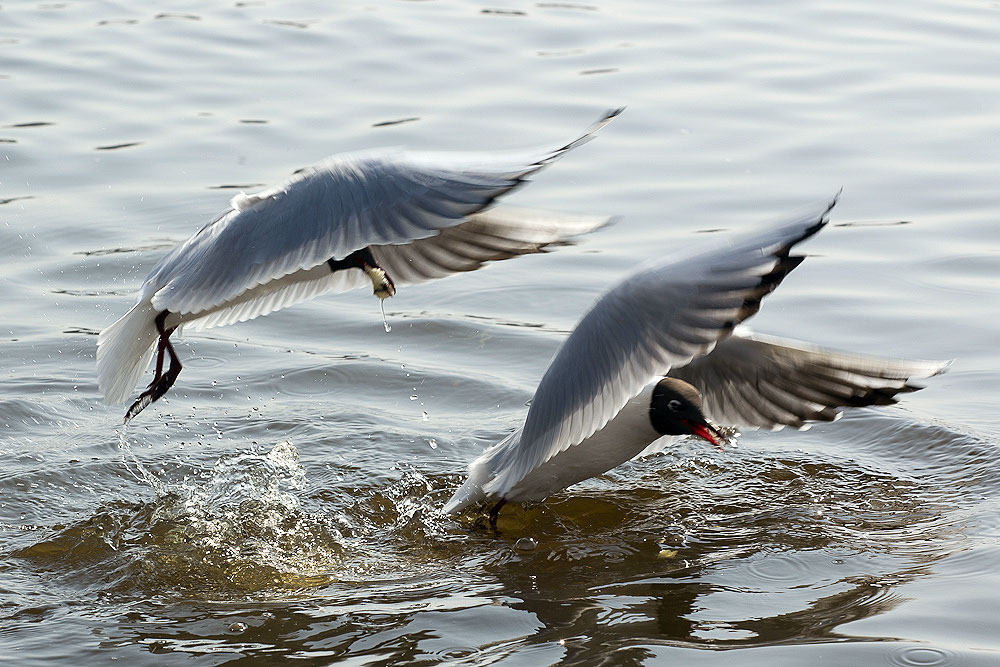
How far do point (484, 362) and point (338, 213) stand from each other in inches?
86.7

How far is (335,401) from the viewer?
21.8ft

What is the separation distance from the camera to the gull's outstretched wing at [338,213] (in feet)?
15.8

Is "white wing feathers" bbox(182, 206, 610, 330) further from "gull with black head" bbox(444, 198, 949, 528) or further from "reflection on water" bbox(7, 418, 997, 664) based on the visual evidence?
"reflection on water" bbox(7, 418, 997, 664)

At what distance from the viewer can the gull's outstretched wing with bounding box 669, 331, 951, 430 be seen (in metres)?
5.44

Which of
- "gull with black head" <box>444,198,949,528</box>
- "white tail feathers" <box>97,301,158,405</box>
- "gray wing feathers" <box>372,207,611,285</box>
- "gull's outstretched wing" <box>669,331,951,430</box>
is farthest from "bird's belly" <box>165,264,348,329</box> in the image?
"gull's outstretched wing" <box>669,331,951,430</box>

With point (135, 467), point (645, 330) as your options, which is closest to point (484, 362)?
point (135, 467)

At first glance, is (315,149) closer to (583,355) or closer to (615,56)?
(615,56)

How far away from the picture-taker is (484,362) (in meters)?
7.07

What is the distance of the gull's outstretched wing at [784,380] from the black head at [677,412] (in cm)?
33

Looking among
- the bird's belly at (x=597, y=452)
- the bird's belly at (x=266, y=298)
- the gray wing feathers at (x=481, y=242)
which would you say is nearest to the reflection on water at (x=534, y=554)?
the bird's belly at (x=597, y=452)

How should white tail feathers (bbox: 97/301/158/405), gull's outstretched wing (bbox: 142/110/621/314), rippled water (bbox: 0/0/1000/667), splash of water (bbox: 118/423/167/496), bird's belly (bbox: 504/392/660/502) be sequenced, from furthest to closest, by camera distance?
splash of water (bbox: 118/423/167/496) → white tail feathers (bbox: 97/301/158/405) → bird's belly (bbox: 504/392/660/502) → gull's outstretched wing (bbox: 142/110/621/314) → rippled water (bbox: 0/0/1000/667)

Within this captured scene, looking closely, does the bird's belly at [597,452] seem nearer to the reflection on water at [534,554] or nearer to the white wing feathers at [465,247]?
the reflection on water at [534,554]

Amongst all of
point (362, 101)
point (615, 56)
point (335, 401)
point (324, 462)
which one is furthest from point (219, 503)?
point (615, 56)

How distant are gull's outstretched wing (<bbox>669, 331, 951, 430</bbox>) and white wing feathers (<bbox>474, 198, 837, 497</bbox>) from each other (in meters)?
0.83
